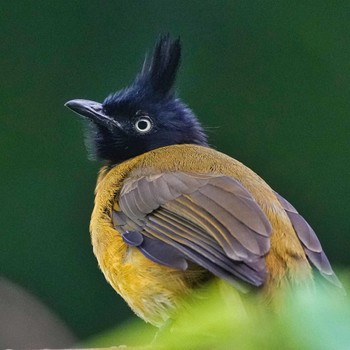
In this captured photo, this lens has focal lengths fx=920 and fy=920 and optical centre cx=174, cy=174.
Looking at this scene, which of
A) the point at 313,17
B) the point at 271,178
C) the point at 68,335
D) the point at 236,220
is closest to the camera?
the point at 236,220

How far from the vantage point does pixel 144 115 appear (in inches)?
150

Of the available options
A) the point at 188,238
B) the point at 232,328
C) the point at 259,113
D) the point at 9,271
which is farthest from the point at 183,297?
the point at 259,113

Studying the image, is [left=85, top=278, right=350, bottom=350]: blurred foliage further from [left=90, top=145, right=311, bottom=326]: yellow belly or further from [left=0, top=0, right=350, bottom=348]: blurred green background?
[left=0, top=0, right=350, bottom=348]: blurred green background

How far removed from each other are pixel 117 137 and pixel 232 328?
2.96 metres

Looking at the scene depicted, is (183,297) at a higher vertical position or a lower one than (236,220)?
lower

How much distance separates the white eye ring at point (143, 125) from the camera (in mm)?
3762

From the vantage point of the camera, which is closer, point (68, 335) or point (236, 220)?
point (236, 220)

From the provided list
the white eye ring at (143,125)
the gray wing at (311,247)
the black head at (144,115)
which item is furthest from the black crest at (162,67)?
the gray wing at (311,247)

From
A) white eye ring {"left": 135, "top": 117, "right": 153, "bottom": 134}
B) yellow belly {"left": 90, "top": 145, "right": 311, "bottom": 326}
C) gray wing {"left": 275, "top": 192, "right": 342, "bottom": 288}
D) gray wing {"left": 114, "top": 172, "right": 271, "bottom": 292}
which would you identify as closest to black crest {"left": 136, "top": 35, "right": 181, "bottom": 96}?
white eye ring {"left": 135, "top": 117, "right": 153, "bottom": 134}

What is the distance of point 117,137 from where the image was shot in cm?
374

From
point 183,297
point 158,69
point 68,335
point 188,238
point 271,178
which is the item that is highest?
point 158,69

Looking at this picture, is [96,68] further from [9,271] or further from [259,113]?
[9,271]

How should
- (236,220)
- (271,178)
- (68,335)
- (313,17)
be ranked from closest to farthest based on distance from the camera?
(236,220), (68,335), (271,178), (313,17)

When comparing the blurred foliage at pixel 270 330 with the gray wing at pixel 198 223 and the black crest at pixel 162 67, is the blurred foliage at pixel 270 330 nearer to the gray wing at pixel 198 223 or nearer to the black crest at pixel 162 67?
the gray wing at pixel 198 223
